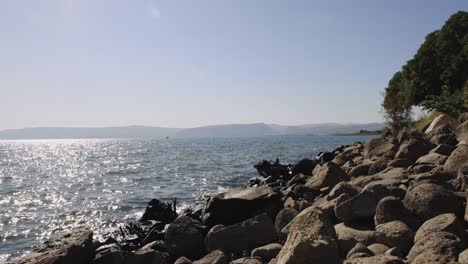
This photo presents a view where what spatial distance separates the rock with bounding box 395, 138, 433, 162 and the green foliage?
2453cm

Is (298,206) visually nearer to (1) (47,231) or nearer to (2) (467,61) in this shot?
(1) (47,231)

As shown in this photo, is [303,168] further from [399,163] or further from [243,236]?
[243,236]

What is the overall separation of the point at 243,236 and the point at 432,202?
3681 mm

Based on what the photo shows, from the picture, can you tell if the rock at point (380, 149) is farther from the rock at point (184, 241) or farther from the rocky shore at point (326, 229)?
the rock at point (184, 241)

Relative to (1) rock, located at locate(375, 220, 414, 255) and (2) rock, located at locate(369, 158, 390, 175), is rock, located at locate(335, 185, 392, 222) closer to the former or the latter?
(1) rock, located at locate(375, 220, 414, 255)

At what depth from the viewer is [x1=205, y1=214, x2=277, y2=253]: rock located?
851cm

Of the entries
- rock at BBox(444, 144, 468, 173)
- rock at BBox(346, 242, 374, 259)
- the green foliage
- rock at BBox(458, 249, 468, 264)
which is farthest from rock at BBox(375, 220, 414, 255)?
the green foliage

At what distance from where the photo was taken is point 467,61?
141 ft

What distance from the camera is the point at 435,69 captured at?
48656 millimetres

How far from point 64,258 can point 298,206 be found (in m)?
5.74

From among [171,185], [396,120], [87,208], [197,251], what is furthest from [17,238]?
[396,120]

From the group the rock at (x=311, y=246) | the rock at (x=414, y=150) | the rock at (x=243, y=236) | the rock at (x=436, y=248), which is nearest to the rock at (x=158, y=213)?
the rock at (x=243, y=236)

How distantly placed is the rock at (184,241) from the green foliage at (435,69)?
106ft

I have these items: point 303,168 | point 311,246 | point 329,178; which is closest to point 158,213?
point 329,178
